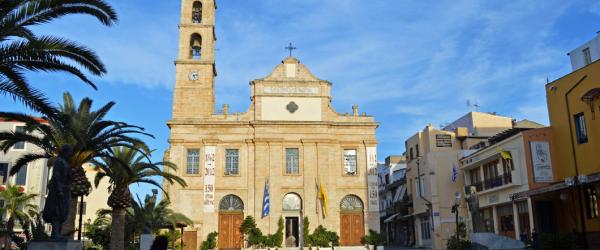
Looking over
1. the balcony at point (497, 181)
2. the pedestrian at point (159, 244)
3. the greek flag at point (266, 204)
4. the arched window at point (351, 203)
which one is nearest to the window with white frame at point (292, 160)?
the greek flag at point (266, 204)

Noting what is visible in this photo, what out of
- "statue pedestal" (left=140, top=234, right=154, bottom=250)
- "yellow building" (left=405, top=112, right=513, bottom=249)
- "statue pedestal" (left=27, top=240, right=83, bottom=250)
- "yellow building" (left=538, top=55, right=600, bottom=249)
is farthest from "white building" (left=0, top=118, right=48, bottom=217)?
"yellow building" (left=538, top=55, right=600, bottom=249)

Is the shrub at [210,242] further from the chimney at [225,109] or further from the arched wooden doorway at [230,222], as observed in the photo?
the chimney at [225,109]

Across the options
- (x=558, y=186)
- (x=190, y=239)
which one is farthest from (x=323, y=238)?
(x=558, y=186)

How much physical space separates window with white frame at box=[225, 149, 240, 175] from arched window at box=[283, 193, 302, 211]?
145 inches

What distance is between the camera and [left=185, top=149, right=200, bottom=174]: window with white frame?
1406 inches

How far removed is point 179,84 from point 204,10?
5.67m

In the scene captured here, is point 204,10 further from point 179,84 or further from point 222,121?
point 222,121

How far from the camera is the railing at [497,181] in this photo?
31.6 m

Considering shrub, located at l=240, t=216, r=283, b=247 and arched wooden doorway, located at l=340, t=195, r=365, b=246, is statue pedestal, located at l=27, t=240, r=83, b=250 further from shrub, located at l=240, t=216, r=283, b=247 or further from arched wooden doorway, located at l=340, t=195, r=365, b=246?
arched wooden doorway, located at l=340, t=195, r=365, b=246

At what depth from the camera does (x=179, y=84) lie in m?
37.1

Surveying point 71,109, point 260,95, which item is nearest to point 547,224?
point 260,95

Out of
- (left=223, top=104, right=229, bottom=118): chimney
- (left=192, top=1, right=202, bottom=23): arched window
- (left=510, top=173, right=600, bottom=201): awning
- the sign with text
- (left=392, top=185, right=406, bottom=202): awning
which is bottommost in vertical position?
(left=510, top=173, right=600, bottom=201): awning

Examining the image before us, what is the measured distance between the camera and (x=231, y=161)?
36.3 metres

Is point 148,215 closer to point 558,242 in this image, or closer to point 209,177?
point 209,177
